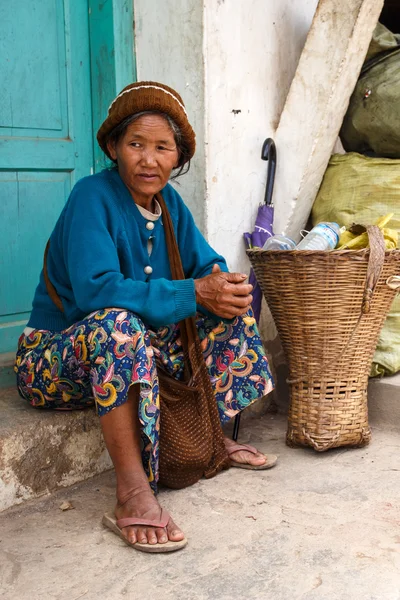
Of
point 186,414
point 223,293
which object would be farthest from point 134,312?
point 186,414

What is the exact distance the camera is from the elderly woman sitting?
217 cm

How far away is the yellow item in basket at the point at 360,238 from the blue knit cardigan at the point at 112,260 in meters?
0.56

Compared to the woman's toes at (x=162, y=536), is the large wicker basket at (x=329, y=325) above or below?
above

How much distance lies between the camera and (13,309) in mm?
3020

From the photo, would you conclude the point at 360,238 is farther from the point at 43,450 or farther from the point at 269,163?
the point at 43,450


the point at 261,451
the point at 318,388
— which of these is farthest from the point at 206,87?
the point at 261,451

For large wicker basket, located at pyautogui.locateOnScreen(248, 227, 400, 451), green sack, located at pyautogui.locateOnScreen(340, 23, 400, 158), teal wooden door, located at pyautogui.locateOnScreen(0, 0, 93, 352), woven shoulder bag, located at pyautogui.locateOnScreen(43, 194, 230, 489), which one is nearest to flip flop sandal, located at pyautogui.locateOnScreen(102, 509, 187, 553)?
woven shoulder bag, located at pyautogui.locateOnScreen(43, 194, 230, 489)

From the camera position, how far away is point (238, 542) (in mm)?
2143

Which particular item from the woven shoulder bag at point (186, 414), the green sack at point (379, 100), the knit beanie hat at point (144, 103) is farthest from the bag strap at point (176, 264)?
the green sack at point (379, 100)

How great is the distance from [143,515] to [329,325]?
105cm

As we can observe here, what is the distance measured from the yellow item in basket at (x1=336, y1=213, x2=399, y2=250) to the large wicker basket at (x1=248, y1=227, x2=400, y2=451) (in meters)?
0.12

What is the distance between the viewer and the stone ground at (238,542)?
1.89m

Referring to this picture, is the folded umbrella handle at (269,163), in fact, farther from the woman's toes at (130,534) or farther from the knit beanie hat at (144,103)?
the woman's toes at (130,534)

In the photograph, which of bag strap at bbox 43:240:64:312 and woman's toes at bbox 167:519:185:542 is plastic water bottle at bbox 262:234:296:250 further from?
woman's toes at bbox 167:519:185:542
